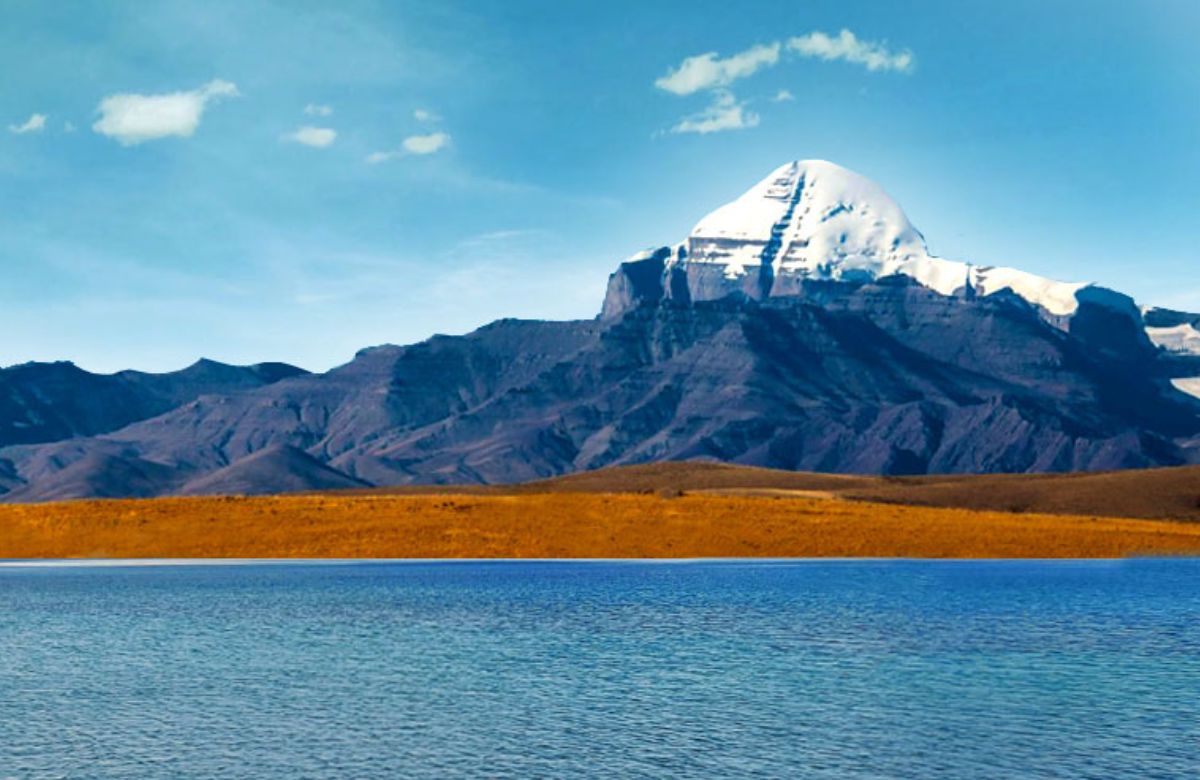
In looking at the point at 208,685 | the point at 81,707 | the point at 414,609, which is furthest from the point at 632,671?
the point at 414,609

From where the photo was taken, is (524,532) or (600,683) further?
(524,532)

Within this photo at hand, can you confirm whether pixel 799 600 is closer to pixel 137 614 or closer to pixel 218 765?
pixel 137 614

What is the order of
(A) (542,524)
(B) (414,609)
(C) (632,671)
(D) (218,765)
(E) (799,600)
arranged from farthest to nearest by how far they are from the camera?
(A) (542,524) < (E) (799,600) < (B) (414,609) < (C) (632,671) < (D) (218,765)

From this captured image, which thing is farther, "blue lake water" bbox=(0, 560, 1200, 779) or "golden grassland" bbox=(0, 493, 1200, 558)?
"golden grassland" bbox=(0, 493, 1200, 558)

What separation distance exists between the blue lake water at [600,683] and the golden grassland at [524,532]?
114 feet

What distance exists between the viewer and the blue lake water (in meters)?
30.6

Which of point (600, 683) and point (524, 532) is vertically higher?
point (524, 532)

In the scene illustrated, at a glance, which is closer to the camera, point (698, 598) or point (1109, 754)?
point (1109, 754)

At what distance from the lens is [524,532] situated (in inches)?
4560

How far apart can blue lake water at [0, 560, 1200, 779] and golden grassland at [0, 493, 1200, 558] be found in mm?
34793

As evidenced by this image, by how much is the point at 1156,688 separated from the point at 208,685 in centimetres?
2679

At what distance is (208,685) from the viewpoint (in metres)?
41.0

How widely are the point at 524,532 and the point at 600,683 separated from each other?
7494 centimetres

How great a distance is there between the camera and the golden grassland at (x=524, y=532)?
366 feet
